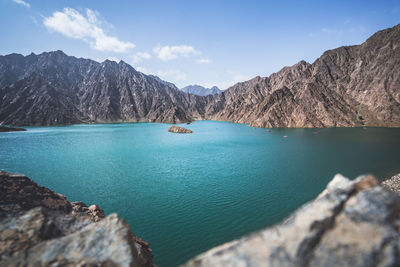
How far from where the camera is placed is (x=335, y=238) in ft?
15.7

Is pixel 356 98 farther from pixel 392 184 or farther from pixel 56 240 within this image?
pixel 56 240

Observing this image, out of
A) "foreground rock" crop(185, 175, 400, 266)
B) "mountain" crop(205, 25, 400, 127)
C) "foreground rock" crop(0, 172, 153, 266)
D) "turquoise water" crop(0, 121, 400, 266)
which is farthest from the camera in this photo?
"mountain" crop(205, 25, 400, 127)

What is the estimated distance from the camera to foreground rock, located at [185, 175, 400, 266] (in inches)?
175

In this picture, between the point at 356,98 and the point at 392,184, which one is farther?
the point at 356,98

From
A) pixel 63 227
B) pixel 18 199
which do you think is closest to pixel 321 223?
pixel 63 227

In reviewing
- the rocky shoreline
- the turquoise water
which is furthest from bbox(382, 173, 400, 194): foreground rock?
the rocky shoreline

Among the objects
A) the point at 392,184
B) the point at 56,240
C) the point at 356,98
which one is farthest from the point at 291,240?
the point at 356,98

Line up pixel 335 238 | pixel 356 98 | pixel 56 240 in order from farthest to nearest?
pixel 356 98 → pixel 56 240 → pixel 335 238

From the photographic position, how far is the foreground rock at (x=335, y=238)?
4449 millimetres

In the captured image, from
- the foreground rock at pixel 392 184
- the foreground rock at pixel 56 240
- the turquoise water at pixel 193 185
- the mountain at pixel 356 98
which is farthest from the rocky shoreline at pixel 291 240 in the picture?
the mountain at pixel 356 98

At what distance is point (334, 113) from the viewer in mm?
148625

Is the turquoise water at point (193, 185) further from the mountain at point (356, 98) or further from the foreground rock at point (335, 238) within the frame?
the mountain at point (356, 98)

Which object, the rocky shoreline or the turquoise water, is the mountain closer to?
the turquoise water

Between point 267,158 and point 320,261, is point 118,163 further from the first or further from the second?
point 320,261
